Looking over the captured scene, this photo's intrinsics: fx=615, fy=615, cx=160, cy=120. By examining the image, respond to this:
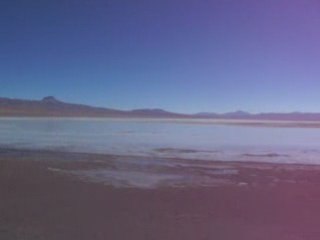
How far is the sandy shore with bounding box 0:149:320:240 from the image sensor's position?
10398 mm

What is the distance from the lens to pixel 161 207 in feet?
42.9

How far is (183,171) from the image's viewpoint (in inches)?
758

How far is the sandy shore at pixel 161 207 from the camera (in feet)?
34.1

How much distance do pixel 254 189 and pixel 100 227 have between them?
5897 millimetres

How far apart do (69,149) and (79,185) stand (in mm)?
11120

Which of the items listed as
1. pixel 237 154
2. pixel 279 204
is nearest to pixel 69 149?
pixel 237 154

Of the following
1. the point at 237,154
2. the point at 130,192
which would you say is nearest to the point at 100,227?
the point at 130,192

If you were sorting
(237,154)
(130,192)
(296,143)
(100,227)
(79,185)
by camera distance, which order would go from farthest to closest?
(296,143) → (237,154) → (79,185) → (130,192) → (100,227)

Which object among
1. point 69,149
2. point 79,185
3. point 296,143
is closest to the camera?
point 79,185

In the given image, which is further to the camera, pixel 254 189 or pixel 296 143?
pixel 296 143

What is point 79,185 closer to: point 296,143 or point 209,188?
point 209,188

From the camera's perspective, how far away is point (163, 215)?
12.1 metres

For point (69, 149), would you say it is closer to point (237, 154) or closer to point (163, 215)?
point (237, 154)

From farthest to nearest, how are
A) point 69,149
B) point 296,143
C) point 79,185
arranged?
point 296,143 → point 69,149 → point 79,185
